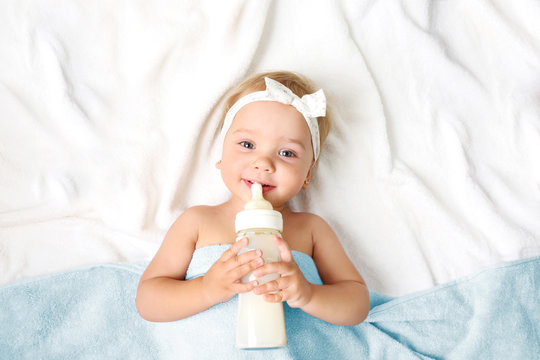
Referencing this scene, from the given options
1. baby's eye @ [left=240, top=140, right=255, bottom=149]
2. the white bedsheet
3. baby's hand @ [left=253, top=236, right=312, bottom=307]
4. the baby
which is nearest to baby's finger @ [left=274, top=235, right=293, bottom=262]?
baby's hand @ [left=253, top=236, right=312, bottom=307]

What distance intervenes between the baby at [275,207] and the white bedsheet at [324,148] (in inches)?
5.7

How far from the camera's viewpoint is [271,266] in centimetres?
101

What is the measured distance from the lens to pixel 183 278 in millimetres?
1319

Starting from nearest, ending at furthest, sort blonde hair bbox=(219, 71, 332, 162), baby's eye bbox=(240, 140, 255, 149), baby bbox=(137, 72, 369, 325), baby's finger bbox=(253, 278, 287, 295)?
Result: baby's finger bbox=(253, 278, 287, 295), baby bbox=(137, 72, 369, 325), baby's eye bbox=(240, 140, 255, 149), blonde hair bbox=(219, 71, 332, 162)

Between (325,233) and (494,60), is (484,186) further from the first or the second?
(325,233)

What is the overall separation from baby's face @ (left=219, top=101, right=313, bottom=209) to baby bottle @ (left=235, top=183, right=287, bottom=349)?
21 cm

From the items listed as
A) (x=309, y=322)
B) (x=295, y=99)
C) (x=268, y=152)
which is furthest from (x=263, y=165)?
(x=309, y=322)

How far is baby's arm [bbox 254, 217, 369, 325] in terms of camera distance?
1.03 metres

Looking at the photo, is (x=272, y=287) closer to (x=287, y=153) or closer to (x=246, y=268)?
(x=246, y=268)

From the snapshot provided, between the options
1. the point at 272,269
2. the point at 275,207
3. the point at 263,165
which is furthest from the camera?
the point at 275,207

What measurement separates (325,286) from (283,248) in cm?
27

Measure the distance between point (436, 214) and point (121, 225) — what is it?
3.08 ft

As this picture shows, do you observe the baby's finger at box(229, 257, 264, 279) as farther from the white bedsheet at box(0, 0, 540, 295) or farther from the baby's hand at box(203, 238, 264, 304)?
the white bedsheet at box(0, 0, 540, 295)

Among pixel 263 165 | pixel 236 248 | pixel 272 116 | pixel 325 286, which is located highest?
pixel 272 116
